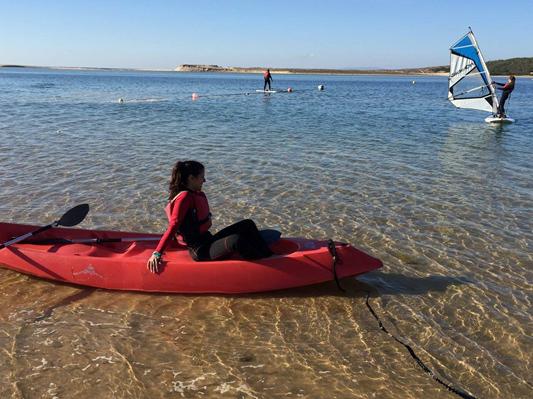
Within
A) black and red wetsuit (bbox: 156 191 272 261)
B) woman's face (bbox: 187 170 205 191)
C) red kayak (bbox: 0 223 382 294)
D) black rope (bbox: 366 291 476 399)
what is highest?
woman's face (bbox: 187 170 205 191)

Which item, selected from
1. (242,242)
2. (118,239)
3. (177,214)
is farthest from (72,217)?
(242,242)

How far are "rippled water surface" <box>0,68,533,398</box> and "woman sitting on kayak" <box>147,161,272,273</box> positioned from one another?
56 cm

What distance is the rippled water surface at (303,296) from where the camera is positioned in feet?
14.1

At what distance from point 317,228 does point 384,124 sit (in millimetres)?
15441

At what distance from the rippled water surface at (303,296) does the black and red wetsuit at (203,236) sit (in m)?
0.56

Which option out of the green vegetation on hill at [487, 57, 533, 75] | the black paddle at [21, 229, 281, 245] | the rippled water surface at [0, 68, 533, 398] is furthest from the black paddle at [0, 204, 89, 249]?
the green vegetation on hill at [487, 57, 533, 75]

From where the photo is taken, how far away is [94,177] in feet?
36.7

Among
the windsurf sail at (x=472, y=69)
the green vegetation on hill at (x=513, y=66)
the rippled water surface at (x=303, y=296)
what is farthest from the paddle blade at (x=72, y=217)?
the green vegetation on hill at (x=513, y=66)

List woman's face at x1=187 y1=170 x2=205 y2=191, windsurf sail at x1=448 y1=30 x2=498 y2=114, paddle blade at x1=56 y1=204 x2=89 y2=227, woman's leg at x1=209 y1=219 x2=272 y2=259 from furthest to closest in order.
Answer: windsurf sail at x1=448 y1=30 x2=498 y2=114 < paddle blade at x1=56 y1=204 x2=89 y2=227 < woman's leg at x1=209 y1=219 x2=272 y2=259 < woman's face at x1=187 y1=170 x2=205 y2=191

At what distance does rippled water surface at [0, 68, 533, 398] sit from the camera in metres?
4.30

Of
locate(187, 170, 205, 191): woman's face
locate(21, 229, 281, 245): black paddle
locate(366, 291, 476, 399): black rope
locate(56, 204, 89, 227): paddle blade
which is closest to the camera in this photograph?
locate(366, 291, 476, 399): black rope

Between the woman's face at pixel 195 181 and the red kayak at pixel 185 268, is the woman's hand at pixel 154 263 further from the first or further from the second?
the woman's face at pixel 195 181

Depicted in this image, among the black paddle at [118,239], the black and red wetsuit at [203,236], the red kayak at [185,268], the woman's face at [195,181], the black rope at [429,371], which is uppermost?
the woman's face at [195,181]

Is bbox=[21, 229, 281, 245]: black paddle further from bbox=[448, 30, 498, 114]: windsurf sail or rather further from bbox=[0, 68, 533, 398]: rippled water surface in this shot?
bbox=[448, 30, 498, 114]: windsurf sail
